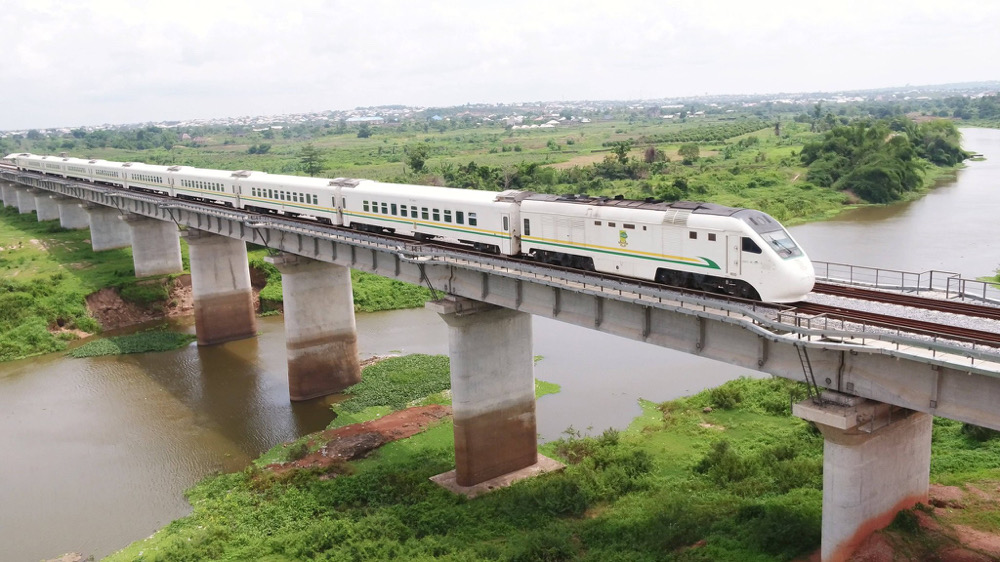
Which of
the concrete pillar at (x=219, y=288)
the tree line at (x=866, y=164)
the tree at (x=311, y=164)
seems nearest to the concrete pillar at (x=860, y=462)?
the concrete pillar at (x=219, y=288)

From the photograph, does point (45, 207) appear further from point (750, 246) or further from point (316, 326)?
point (750, 246)

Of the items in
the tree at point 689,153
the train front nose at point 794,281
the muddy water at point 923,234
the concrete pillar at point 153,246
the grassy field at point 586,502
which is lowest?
the grassy field at point 586,502

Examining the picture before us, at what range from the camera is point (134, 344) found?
5278 centimetres

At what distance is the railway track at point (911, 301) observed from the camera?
63.1 feet

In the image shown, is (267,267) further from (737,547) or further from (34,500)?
(737,547)

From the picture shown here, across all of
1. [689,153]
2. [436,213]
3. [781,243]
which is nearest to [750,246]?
[781,243]

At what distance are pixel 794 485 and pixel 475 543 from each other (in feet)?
32.2

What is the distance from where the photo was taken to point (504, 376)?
30188 millimetres

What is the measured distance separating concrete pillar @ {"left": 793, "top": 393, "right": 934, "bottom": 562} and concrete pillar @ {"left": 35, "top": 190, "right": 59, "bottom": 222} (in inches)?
3502

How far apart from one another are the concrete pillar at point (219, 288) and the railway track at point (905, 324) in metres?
39.9

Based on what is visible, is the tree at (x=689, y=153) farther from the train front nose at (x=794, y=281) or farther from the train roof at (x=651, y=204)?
the train front nose at (x=794, y=281)

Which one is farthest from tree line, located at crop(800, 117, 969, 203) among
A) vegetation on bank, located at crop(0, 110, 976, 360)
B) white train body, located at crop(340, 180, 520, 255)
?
white train body, located at crop(340, 180, 520, 255)

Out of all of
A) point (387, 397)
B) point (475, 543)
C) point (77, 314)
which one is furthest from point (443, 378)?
point (77, 314)

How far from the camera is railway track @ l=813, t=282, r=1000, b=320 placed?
1922 cm
